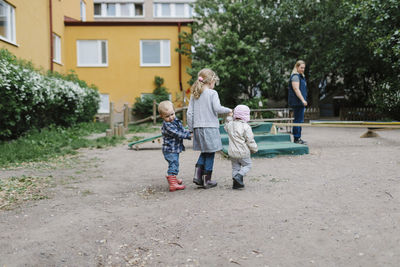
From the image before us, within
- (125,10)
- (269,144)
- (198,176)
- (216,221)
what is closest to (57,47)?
(269,144)

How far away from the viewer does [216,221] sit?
3.65 meters

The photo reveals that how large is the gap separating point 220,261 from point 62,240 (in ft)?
4.45

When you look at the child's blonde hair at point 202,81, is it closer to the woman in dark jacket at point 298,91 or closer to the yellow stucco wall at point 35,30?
the woman in dark jacket at point 298,91

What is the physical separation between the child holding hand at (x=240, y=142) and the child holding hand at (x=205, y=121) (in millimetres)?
192

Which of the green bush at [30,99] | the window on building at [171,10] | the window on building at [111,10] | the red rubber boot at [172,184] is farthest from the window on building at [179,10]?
the red rubber boot at [172,184]

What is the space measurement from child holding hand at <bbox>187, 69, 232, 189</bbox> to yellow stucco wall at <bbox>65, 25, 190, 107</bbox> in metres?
16.3

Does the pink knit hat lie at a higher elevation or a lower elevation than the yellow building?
lower

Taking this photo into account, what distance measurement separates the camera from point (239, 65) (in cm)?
1842

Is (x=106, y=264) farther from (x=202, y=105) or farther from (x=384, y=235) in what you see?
(x=202, y=105)

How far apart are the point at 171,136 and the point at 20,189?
2.14 m

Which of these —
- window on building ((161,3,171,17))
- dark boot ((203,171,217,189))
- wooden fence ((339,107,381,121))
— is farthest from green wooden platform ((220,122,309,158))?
window on building ((161,3,171,17))

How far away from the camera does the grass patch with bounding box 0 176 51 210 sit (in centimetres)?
453

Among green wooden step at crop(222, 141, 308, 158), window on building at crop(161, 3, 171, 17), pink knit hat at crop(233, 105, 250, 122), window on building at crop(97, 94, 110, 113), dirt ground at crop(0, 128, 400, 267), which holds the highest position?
window on building at crop(161, 3, 171, 17)

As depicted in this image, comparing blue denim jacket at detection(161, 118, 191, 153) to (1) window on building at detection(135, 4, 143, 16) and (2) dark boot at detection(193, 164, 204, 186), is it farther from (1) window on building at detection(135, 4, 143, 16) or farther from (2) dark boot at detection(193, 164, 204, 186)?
(1) window on building at detection(135, 4, 143, 16)
